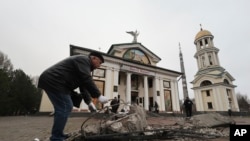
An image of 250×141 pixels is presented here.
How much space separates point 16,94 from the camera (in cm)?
2981

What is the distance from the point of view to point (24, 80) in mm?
31938

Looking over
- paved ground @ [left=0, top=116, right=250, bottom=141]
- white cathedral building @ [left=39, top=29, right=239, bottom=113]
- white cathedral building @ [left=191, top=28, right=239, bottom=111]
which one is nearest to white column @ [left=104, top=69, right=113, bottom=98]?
white cathedral building @ [left=39, top=29, right=239, bottom=113]

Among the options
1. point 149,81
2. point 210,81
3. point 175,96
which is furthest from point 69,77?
point 210,81

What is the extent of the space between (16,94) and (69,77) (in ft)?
117

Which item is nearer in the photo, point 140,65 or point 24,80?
point 140,65

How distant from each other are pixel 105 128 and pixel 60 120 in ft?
4.35

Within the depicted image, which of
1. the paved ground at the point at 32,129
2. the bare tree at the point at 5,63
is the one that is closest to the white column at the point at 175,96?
the paved ground at the point at 32,129

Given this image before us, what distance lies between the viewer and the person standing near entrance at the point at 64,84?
206 centimetres

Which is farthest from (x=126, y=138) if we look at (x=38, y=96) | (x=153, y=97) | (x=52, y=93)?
(x=38, y=96)

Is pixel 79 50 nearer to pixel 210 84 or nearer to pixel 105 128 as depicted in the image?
pixel 105 128

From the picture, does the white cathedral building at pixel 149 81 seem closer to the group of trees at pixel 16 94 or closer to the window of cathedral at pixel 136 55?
the window of cathedral at pixel 136 55

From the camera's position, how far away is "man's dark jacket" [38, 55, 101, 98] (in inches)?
86.0

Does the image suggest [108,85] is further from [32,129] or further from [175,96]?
[32,129]

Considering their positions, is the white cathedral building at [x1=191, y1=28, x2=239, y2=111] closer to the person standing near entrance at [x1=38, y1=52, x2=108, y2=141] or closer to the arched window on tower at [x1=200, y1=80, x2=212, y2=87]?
the arched window on tower at [x1=200, y1=80, x2=212, y2=87]
